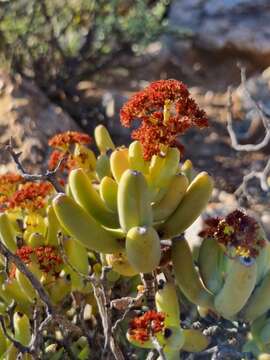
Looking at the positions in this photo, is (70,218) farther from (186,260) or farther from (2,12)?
(2,12)

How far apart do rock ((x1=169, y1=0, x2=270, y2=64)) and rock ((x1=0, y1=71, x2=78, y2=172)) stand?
2.23m

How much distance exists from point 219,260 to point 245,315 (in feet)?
0.55

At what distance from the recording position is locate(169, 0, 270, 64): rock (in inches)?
263

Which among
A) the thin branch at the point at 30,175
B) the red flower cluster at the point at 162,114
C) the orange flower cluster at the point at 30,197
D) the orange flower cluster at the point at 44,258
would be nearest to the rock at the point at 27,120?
the orange flower cluster at the point at 30,197

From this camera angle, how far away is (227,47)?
675 cm

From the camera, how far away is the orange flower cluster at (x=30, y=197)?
7.38 feet

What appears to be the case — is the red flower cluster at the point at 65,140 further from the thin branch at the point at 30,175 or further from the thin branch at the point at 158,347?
the thin branch at the point at 158,347

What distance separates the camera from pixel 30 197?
7.40ft

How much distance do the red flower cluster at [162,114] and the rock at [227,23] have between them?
4.77m

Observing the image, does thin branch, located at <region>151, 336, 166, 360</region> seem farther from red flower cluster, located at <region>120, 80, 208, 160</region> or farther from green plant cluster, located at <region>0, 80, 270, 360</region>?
red flower cluster, located at <region>120, 80, 208, 160</region>

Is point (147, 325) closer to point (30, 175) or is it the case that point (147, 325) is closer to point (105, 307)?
point (105, 307)

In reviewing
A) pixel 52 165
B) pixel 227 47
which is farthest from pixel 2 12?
pixel 52 165

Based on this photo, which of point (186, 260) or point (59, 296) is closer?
point (186, 260)

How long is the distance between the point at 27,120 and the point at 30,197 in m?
2.38
